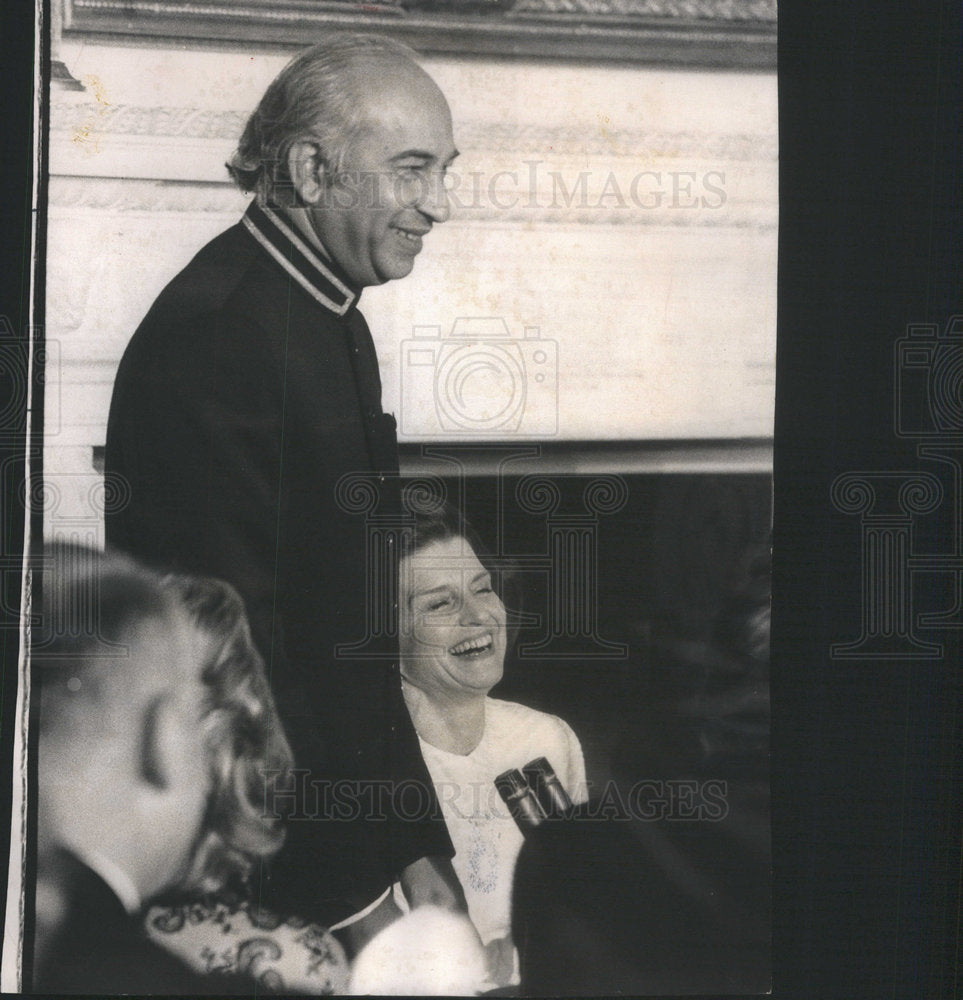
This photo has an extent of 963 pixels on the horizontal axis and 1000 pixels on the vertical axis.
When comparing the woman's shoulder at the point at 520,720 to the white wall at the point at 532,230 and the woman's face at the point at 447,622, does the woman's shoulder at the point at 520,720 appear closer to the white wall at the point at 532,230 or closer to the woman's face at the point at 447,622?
the woman's face at the point at 447,622

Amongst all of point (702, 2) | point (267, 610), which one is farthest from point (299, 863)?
point (702, 2)

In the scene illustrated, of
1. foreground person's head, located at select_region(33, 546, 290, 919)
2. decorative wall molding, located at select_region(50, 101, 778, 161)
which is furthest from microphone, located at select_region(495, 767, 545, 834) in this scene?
decorative wall molding, located at select_region(50, 101, 778, 161)

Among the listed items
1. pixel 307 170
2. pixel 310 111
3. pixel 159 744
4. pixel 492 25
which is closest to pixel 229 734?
pixel 159 744

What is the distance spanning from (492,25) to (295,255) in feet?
1.75

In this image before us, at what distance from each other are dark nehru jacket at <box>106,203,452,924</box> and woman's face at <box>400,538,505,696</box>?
1.6 inches

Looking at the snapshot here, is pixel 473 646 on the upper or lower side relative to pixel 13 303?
lower

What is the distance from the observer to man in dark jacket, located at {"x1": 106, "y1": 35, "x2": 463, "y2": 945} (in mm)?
1752

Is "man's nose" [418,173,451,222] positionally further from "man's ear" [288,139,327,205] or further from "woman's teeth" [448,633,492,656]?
"woman's teeth" [448,633,492,656]

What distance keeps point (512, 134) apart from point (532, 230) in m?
0.17

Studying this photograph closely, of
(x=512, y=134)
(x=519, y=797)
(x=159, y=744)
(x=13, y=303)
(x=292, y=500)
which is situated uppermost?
(x=512, y=134)

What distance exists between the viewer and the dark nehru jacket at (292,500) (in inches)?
68.9

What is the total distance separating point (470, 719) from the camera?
1.79 meters

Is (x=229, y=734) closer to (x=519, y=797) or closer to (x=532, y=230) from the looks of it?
(x=519, y=797)

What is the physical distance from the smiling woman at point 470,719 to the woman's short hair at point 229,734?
0.26m
